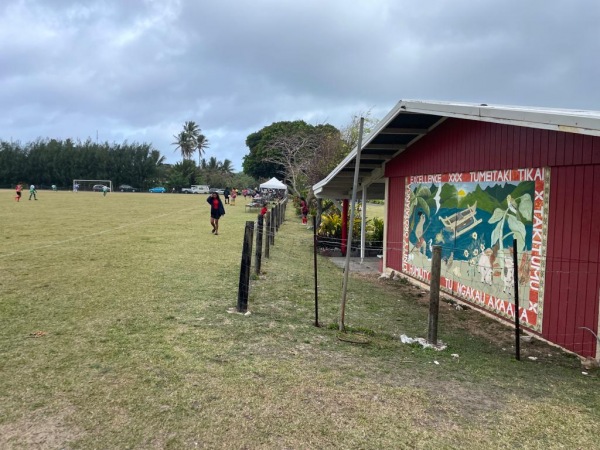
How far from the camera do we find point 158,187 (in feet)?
300

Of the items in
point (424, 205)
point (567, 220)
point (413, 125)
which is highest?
point (413, 125)

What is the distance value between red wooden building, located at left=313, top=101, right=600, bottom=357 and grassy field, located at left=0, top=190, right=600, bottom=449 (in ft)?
1.91

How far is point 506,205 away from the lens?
7152mm

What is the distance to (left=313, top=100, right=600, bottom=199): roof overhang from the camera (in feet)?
15.1

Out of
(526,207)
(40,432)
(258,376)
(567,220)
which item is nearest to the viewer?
(40,432)

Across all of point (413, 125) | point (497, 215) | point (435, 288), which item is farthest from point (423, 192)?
point (435, 288)

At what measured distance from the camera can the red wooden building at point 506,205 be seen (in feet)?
18.4

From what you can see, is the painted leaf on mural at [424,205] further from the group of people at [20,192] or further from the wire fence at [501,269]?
the group of people at [20,192]

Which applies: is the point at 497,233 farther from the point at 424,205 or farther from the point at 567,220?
the point at 424,205

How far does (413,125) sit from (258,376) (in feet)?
21.6

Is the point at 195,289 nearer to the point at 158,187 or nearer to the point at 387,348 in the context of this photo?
the point at 387,348

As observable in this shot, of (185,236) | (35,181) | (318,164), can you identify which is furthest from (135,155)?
(185,236)

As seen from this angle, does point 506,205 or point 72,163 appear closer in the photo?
point 506,205

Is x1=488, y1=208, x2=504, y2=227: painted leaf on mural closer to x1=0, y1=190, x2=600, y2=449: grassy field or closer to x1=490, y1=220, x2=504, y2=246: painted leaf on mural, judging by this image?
x1=490, y1=220, x2=504, y2=246: painted leaf on mural
